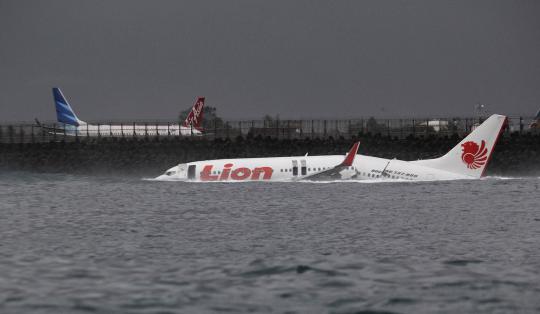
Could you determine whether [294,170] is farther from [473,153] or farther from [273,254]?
[273,254]

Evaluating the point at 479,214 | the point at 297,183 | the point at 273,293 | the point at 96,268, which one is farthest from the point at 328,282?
the point at 297,183

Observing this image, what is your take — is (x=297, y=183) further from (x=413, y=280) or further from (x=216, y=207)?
(x=413, y=280)

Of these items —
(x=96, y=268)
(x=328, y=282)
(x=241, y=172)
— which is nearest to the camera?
(x=328, y=282)

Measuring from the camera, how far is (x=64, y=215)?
54.8 m

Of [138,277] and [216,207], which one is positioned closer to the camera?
[138,277]

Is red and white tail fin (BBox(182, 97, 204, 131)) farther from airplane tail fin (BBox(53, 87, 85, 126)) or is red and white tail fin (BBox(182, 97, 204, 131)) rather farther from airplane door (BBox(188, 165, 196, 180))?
airplane door (BBox(188, 165, 196, 180))

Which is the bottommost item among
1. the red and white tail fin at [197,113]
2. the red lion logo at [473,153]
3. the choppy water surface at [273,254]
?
the choppy water surface at [273,254]

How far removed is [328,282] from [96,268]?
879 cm

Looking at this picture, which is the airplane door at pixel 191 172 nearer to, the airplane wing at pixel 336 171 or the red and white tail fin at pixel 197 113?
the airplane wing at pixel 336 171

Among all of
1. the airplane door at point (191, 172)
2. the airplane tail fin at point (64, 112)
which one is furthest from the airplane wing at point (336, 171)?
the airplane tail fin at point (64, 112)

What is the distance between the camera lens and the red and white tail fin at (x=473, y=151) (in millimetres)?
85500

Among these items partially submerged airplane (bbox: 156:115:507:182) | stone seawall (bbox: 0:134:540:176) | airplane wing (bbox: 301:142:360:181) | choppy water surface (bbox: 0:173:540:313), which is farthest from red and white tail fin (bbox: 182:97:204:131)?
choppy water surface (bbox: 0:173:540:313)

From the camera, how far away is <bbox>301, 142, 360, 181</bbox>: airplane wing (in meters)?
80.4

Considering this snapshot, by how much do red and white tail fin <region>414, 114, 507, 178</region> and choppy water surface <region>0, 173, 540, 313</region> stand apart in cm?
1674
